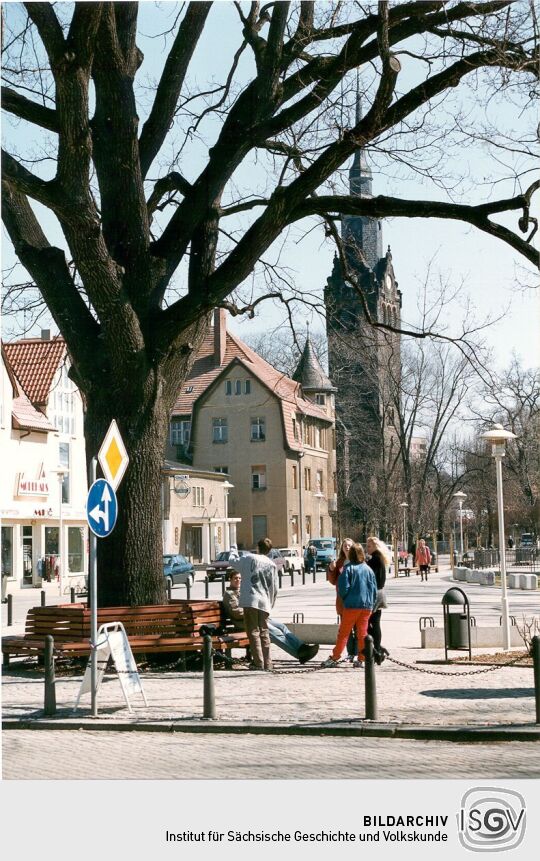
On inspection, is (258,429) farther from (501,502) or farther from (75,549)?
(501,502)

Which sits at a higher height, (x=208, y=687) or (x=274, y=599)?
(x=274, y=599)

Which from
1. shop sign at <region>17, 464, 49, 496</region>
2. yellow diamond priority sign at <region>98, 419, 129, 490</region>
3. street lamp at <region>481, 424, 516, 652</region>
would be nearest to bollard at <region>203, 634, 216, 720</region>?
yellow diamond priority sign at <region>98, 419, 129, 490</region>

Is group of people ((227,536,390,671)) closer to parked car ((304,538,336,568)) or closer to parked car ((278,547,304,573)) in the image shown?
parked car ((278,547,304,573))

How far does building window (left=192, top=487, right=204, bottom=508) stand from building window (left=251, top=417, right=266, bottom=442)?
1108 centimetres

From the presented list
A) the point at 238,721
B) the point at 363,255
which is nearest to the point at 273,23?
the point at 363,255

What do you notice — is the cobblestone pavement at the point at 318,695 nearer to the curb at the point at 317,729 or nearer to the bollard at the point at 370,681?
the bollard at the point at 370,681

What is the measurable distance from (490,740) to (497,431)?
806 centimetres

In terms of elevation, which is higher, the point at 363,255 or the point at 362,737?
the point at 363,255

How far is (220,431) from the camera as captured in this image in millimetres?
81812

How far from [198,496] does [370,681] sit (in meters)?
58.5

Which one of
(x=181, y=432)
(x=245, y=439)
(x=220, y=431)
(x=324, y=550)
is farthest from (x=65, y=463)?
(x=181, y=432)

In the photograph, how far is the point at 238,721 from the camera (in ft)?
39.7
